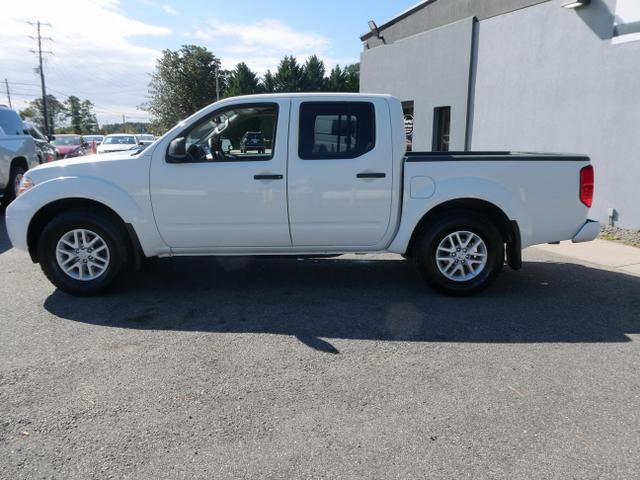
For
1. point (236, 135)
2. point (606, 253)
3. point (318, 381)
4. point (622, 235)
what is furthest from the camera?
point (622, 235)

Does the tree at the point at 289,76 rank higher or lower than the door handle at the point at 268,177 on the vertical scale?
higher

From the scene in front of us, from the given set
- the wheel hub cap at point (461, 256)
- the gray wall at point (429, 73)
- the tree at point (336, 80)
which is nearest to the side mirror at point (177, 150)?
the wheel hub cap at point (461, 256)

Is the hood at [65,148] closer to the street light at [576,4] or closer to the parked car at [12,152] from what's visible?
the parked car at [12,152]

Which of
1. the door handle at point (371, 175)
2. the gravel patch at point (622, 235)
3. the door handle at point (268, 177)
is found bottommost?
the gravel patch at point (622, 235)

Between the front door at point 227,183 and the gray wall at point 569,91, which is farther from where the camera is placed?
the gray wall at point 569,91

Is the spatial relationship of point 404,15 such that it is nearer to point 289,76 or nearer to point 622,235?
point 622,235

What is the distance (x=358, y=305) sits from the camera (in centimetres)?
490

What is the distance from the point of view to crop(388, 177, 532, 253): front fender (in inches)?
192

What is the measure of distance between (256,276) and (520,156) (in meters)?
3.19

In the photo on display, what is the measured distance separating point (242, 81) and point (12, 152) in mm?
57353

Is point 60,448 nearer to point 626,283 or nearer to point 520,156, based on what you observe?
A: point 520,156

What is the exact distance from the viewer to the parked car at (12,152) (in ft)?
33.3

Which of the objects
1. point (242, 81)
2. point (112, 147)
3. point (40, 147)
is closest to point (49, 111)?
point (242, 81)

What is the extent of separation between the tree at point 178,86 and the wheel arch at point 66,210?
164ft
